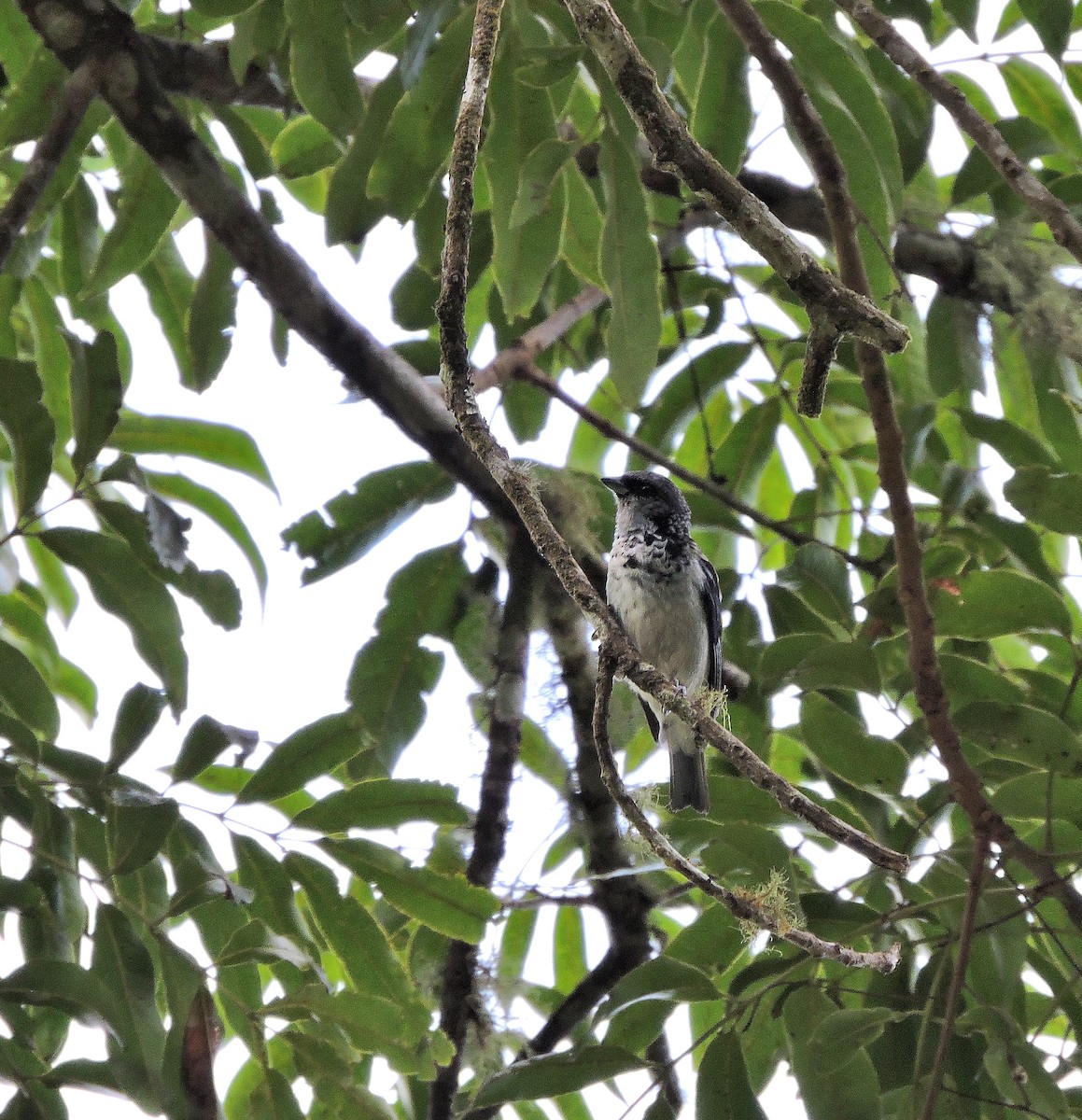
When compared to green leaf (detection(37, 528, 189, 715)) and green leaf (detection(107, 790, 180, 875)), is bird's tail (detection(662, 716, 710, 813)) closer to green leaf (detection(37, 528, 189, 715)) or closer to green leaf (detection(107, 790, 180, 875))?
green leaf (detection(37, 528, 189, 715))

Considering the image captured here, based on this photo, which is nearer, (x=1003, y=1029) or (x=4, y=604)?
(x=1003, y=1029)

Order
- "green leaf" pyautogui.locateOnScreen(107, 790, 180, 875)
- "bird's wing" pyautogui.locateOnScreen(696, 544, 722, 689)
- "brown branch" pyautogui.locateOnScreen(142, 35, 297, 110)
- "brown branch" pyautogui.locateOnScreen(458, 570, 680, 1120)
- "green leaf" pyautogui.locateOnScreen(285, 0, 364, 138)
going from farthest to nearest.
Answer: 1. "bird's wing" pyautogui.locateOnScreen(696, 544, 722, 689)
2. "brown branch" pyautogui.locateOnScreen(142, 35, 297, 110)
3. "brown branch" pyautogui.locateOnScreen(458, 570, 680, 1120)
4. "green leaf" pyautogui.locateOnScreen(285, 0, 364, 138)
5. "green leaf" pyautogui.locateOnScreen(107, 790, 180, 875)

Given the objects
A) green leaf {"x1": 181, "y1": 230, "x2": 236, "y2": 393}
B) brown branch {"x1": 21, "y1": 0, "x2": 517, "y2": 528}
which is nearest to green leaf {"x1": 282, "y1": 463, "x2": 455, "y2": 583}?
brown branch {"x1": 21, "y1": 0, "x2": 517, "y2": 528}

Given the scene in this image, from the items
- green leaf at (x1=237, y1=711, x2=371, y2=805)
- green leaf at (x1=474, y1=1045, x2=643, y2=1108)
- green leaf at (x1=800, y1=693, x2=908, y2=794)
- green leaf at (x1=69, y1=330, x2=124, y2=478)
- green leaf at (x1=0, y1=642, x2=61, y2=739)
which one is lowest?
green leaf at (x1=474, y1=1045, x2=643, y2=1108)

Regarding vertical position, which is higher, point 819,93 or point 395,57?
point 395,57

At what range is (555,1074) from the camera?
8.73ft

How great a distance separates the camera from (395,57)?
131 inches

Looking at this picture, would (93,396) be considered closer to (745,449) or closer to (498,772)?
(498,772)

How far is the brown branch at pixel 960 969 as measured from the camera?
2344 mm

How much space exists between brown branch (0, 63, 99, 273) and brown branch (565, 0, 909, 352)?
1.31 m

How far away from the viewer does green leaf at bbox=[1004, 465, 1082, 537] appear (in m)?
2.97

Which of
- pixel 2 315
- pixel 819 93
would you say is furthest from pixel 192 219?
pixel 819 93

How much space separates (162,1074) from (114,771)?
23.1 inches

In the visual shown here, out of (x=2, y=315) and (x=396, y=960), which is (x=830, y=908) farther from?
(x=2, y=315)
